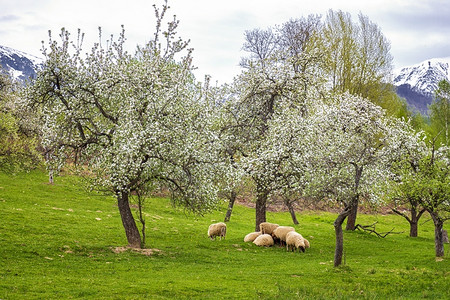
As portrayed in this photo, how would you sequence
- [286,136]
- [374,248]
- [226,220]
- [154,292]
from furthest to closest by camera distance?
1. [226,220]
2. [374,248]
3. [286,136]
4. [154,292]

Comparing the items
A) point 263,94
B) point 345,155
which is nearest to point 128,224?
point 345,155

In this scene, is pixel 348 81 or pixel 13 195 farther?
pixel 348 81

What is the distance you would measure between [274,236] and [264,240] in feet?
3.96

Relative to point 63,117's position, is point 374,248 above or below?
below

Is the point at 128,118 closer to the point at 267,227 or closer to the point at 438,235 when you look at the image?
the point at 267,227

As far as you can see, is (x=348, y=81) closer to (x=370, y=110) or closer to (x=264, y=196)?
(x=370, y=110)

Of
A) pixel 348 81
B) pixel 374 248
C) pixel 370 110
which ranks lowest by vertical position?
pixel 374 248

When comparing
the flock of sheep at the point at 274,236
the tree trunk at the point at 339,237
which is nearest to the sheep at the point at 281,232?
the flock of sheep at the point at 274,236

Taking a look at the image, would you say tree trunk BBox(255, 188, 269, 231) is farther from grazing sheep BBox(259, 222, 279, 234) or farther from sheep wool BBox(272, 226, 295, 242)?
sheep wool BBox(272, 226, 295, 242)

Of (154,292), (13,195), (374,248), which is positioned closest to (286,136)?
(374,248)

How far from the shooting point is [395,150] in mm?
38562

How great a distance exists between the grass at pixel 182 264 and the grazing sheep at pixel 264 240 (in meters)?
0.72

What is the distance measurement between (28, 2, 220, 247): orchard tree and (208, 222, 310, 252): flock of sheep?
762 centimetres

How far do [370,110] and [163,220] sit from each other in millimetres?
22978
